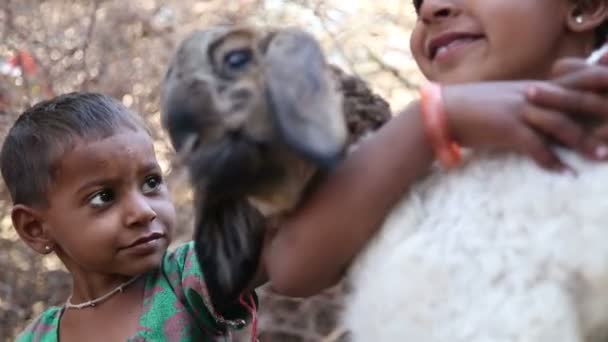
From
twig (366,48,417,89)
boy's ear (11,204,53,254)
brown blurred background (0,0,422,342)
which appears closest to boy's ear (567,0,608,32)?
boy's ear (11,204,53,254)

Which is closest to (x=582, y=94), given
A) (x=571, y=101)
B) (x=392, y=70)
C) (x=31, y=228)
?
(x=571, y=101)

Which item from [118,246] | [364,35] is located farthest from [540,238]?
[364,35]

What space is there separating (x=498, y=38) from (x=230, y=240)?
37 centimetres

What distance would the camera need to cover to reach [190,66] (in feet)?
2.55

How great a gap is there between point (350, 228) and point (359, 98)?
0.53ft

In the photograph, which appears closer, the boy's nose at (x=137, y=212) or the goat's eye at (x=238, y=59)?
the goat's eye at (x=238, y=59)

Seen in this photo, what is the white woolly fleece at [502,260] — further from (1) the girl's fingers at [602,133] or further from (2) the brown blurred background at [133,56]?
(2) the brown blurred background at [133,56]

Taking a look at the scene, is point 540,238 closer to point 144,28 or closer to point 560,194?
point 560,194

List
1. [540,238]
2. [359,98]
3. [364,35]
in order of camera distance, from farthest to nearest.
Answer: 1. [364,35]
2. [359,98]
3. [540,238]

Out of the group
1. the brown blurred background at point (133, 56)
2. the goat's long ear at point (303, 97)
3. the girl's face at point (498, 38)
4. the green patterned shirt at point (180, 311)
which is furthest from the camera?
the brown blurred background at point (133, 56)

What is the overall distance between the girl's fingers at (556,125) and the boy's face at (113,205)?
790 millimetres

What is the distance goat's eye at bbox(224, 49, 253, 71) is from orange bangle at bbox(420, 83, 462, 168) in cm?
17

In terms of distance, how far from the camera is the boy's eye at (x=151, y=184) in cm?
140

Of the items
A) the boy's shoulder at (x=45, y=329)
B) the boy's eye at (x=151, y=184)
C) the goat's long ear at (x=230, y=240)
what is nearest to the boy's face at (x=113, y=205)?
the boy's eye at (x=151, y=184)
